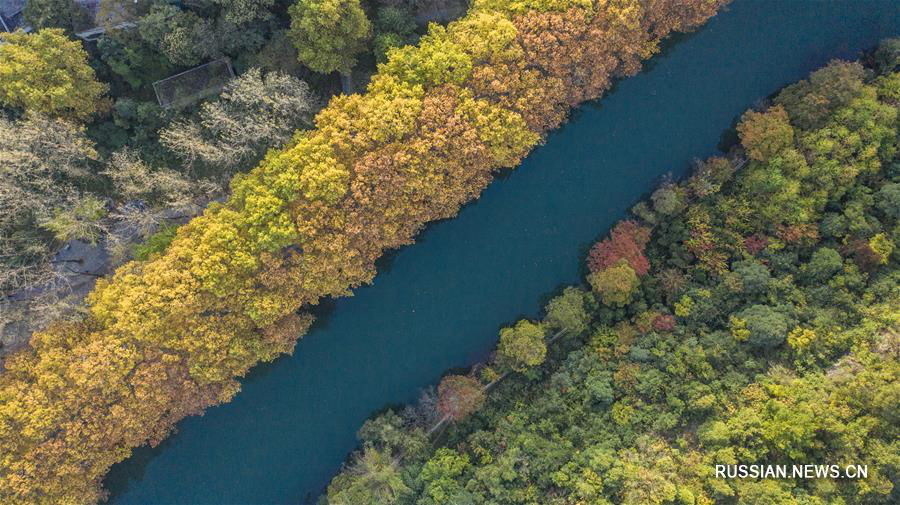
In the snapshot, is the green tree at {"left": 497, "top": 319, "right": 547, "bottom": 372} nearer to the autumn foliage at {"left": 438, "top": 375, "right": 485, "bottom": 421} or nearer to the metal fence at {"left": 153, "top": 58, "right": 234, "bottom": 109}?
the autumn foliage at {"left": 438, "top": 375, "right": 485, "bottom": 421}

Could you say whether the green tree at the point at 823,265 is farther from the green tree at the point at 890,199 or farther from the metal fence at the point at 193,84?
the metal fence at the point at 193,84

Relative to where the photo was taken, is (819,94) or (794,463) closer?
(794,463)

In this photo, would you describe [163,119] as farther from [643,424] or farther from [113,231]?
[643,424]

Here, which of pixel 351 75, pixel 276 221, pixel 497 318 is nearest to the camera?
pixel 276 221

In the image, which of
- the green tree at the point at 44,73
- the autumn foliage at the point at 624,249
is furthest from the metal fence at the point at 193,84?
the autumn foliage at the point at 624,249

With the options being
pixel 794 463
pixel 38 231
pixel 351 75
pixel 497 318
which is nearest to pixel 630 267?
pixel 497 318

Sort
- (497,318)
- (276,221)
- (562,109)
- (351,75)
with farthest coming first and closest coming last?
(497,318)
(351,75)
(562,109)
(276,221)
